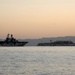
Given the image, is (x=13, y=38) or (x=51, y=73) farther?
(x=13, y=38)

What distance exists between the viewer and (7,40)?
632 feet

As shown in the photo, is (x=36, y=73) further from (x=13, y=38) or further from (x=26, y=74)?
(x=13, y=38)

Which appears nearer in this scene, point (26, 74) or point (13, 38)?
point (26, 74)

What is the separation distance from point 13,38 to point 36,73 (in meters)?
153

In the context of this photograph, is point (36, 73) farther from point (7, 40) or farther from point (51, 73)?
point (7, 40)

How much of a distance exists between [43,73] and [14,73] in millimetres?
2878

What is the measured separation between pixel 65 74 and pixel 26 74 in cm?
377

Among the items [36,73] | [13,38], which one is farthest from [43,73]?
[13,38]

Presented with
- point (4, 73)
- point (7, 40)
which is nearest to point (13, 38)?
Answer: point (7, 40)

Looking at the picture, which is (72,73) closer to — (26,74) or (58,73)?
(58,73)

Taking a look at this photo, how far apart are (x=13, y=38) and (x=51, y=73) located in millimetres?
153198

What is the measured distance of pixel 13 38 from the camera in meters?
188

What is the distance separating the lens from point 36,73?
1401 inches

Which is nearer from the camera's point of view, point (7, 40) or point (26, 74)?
point (26, 74)
